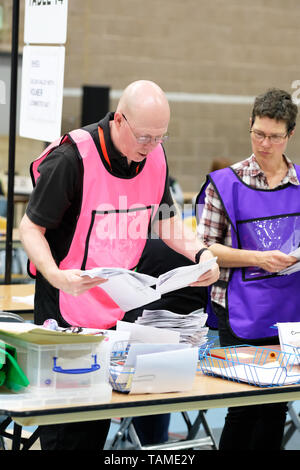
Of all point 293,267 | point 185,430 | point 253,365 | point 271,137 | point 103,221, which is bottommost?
point 185,430

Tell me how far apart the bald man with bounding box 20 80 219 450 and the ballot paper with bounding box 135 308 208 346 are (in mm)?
131

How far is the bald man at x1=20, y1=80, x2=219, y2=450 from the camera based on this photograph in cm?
218

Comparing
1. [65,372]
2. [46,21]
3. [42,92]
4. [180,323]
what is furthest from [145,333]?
[46,21]

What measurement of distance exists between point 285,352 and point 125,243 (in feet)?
1.95

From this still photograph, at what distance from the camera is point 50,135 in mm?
3586

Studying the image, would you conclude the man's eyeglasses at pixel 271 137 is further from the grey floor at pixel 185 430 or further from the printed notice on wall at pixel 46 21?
the grey floor at pixel 185 430

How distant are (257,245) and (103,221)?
2.35 ft

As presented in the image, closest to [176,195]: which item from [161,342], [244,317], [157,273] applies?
[157,273]

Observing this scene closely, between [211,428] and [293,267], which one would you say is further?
[211,428]

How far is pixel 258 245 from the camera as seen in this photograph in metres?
2.83

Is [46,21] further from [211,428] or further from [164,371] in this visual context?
[211,428]

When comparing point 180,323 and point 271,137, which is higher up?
point 271,137

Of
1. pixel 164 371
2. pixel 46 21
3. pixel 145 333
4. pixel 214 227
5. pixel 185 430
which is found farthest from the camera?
pixel 185 430

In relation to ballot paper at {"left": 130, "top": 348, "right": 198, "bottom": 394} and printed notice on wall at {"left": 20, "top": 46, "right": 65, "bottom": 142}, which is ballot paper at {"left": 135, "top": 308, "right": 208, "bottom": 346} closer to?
ballot paper at {"left": 130, "top": 348, "right": 198, "bottom": 394}
